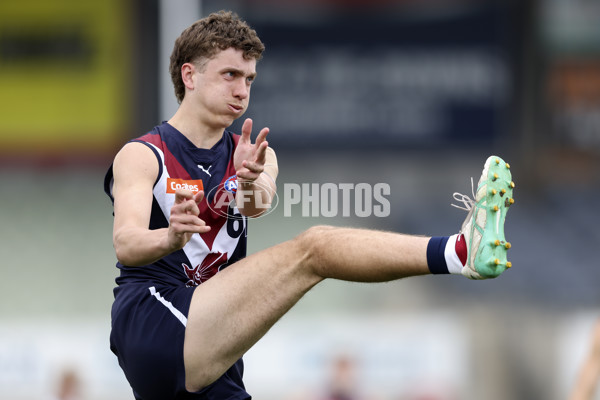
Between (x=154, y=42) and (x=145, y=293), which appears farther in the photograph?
(x=154, y=42)

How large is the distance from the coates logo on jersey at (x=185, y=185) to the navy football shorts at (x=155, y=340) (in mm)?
500

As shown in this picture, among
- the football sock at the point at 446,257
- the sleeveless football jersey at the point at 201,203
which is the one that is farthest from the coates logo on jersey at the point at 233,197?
the football sock at the point at 446,257

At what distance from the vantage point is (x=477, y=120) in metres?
14.9

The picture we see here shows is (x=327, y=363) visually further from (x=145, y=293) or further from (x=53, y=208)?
(x=145, y=293)

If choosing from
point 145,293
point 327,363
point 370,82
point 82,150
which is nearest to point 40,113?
point 82,150

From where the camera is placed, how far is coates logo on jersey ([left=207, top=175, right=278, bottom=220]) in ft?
16.7

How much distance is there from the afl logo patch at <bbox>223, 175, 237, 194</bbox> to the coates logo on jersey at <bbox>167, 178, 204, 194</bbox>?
0.46ft

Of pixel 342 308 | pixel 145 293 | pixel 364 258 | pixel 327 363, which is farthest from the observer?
pixel 342 308

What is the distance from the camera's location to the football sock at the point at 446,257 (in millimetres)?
4570

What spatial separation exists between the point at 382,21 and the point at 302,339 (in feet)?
16.2

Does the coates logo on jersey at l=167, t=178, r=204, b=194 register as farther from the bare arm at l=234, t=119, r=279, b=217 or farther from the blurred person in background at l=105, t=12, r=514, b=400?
the bare arm at l=234, t=119, r=279, b=217

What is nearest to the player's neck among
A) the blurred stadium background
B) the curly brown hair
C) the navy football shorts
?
the curly brown hair

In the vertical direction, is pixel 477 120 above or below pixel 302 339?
above

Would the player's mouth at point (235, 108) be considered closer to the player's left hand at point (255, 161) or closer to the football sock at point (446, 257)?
the player's left hand at point (255, 161)
